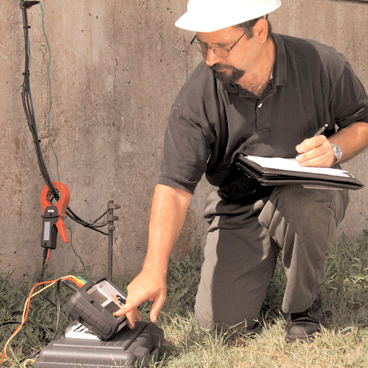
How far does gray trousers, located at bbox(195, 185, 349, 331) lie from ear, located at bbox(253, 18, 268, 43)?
0.64 meters

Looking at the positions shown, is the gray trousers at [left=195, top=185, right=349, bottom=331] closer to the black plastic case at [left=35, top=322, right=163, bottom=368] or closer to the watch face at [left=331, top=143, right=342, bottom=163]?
the watch face at [left=331, top=143, right=342, bottom=163]

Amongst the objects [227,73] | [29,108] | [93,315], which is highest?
[227,73]

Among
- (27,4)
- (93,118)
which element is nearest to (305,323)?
(93,118)

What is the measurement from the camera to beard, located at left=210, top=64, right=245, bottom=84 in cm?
245

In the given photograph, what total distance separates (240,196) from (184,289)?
2.04ft

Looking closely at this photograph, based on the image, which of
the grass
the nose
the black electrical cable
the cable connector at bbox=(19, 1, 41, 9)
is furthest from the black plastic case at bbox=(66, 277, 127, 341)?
the cable connector at bbox=(19, 1, 41, 9)

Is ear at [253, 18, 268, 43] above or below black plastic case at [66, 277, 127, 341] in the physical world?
above

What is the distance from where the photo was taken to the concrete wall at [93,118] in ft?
10.3

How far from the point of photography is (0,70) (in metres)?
3.09

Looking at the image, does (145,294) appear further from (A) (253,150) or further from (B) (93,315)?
(A) (253,150)

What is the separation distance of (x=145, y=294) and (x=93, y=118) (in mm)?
1489

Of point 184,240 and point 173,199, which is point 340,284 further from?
point 173,199

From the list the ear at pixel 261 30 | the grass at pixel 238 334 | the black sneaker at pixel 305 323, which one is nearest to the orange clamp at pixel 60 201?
the grass at pixel 238 334

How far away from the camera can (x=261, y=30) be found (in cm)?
247
